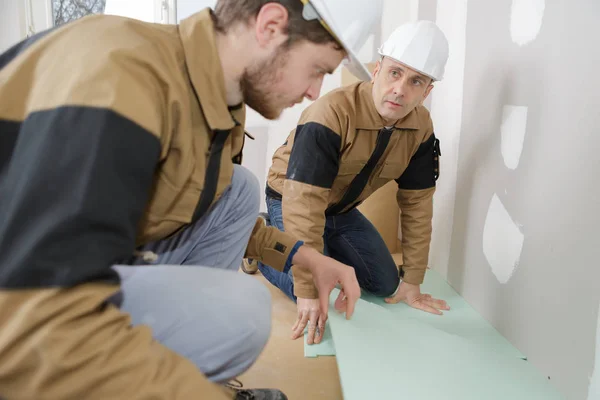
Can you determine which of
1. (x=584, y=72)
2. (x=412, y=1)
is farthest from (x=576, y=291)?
(x=412, y=1)

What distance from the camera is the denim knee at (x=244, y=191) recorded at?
100 centimetres

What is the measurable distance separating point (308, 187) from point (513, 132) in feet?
2.05

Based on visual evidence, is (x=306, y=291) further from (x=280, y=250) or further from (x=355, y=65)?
(x=355, y=65)

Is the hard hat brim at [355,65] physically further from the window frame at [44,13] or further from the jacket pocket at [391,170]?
the window frame at [44,13]

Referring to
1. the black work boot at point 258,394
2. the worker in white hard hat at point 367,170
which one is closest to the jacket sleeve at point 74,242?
the black work boot at point 258,394

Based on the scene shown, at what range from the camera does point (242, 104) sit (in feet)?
2.68

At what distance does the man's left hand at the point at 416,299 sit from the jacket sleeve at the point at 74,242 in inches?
48.8

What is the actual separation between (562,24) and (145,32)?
0.97 m

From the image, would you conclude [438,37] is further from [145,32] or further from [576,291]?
[145,32]

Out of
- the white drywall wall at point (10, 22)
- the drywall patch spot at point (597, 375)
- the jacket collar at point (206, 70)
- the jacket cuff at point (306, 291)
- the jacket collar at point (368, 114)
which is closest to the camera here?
the jacket collar at point (206, 70)

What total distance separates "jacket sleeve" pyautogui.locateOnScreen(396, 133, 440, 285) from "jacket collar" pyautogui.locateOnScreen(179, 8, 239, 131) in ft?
3.78

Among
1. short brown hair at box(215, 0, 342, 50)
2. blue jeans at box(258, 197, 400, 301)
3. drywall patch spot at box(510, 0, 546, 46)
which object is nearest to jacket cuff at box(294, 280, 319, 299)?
blue jeans at box(258, 197, 400, 301)

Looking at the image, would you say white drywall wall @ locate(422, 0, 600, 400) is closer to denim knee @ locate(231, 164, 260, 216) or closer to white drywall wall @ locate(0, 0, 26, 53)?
denim knee @ locate(231, 164, 260, 216)

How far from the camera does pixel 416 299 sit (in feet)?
5.39
